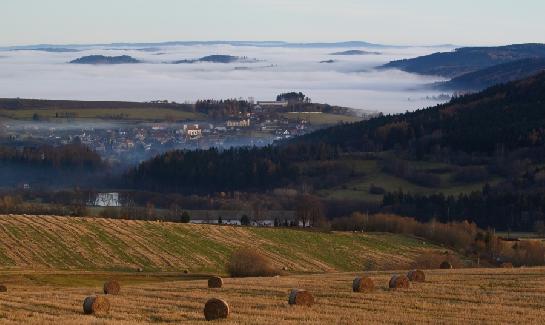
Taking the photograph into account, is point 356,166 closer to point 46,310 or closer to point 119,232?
point 119,232

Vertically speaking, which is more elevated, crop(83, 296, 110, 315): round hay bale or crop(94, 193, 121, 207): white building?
crop(83, 296, 110, 315): round hay bale

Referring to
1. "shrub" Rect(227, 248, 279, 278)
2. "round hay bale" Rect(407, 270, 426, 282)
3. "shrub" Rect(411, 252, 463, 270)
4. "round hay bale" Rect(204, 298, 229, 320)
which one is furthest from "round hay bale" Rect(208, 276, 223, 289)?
"shrub" Rect(411, 252, 463, 270)

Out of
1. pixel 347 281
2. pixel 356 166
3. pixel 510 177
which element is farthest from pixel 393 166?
pixel 347 281

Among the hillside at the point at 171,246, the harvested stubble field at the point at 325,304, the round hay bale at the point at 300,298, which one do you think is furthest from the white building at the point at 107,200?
the round hay bale at the point at 300,298

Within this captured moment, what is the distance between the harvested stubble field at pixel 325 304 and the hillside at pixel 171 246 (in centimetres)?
2941

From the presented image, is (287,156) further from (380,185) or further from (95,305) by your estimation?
(95,305)

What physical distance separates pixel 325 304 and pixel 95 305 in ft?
23.6

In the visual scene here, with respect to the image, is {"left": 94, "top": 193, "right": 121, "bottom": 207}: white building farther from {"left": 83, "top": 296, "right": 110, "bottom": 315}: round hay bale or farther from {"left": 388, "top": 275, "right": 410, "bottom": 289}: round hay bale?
{"left": 83, "top": 296, "right": 110, "bottom": 315}: round hay bale

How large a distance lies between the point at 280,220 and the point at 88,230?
43143mm

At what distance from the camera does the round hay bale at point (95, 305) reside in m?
29.3

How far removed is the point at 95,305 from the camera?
29.3 meters

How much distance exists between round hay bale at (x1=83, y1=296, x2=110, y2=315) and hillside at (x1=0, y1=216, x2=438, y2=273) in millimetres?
36896

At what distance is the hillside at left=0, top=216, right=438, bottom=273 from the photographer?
69312mm

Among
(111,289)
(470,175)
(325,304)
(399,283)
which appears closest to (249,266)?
(111,289)
